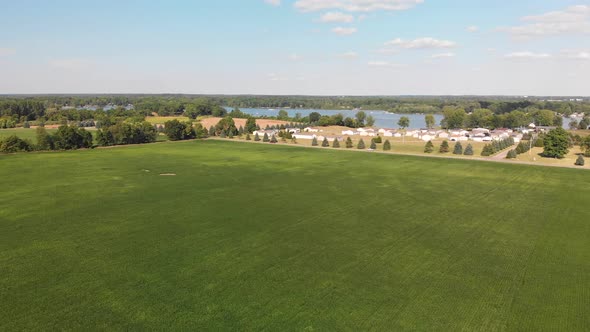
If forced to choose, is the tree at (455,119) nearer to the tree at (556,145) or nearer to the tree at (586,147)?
the tree at (586,147)

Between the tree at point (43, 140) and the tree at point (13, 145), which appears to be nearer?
the tree at point (13, 145)

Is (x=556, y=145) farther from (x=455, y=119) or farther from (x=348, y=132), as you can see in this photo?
(x=455, y=119)

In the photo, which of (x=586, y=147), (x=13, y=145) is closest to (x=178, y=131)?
(x=13, y=145)

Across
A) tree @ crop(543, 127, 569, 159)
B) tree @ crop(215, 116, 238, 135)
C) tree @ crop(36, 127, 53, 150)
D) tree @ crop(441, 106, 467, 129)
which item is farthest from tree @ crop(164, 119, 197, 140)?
tree @ crop(441, 106, 467, 129)

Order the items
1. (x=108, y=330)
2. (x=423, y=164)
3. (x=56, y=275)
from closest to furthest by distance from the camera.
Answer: (x=108, y=330)
(x=56, y=275)
(x=423, y=164)

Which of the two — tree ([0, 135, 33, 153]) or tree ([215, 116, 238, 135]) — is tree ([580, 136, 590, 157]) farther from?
tree ([0, 135, 33, 153])

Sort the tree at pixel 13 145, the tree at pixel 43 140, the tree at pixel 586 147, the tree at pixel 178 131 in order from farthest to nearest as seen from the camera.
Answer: the tree at pixel 178 131
the tree at pixel 43 140
the tree at pixel 586 147
the tree at pixel 13 145

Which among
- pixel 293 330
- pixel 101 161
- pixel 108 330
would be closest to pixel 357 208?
pixel 293 330

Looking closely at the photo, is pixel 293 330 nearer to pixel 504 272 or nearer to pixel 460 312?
pixel 460 312

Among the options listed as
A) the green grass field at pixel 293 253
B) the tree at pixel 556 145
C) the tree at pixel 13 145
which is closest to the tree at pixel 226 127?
the tree at pixel 13 145
